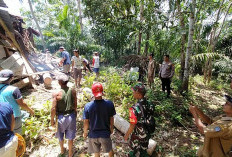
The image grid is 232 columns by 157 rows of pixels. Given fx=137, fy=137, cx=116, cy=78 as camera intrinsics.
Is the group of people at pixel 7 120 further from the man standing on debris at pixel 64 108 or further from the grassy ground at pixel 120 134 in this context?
the grassy ground at pixel 120 134

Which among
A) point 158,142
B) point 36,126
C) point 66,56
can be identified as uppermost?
point 66,56

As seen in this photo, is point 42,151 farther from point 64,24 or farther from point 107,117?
point 64,24

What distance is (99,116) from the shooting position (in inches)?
86.0

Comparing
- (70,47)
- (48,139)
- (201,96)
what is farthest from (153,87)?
(70,47)

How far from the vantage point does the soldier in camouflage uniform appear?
216 cm

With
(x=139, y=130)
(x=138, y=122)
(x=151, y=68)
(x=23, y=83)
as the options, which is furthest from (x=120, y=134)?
(x=23, y=83)

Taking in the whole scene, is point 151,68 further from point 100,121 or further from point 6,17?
point 6,17

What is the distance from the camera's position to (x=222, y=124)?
1645 mm

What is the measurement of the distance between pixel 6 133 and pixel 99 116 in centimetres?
130

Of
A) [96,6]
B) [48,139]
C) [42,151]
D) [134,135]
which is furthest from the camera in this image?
[96,6]

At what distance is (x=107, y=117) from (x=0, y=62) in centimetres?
581

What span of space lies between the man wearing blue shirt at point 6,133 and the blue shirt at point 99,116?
104 centimetres

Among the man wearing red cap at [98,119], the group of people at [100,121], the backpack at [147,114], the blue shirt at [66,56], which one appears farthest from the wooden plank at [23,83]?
the backpack at [147,114]

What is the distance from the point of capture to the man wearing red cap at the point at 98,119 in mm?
2166
